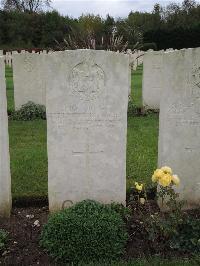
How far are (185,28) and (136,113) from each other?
105ft

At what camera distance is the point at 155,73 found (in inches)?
496

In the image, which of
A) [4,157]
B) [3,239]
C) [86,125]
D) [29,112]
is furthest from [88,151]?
[29,112]

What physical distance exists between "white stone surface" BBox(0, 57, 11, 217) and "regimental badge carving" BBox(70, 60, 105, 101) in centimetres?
76

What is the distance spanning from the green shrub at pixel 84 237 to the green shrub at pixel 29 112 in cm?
722

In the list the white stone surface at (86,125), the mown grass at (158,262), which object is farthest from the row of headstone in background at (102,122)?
the mown grass at (158,262)

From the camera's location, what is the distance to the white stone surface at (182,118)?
16.5 ft

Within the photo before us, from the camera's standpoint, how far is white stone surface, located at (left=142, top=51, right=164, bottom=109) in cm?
1256

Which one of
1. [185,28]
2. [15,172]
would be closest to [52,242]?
[15,172]

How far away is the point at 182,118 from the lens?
5.12 meters

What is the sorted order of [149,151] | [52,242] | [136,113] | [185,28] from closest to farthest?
[52,242] < [149,151] < [136,113] < [185,28]

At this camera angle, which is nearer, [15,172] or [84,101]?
[84,101]

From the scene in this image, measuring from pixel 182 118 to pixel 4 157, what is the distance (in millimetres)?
2078

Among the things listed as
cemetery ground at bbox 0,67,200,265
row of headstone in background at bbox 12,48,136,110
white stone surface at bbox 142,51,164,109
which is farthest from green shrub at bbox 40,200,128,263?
white stone surface at bbox 142,51,164,109

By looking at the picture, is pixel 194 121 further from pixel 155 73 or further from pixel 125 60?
pixel 155 73
